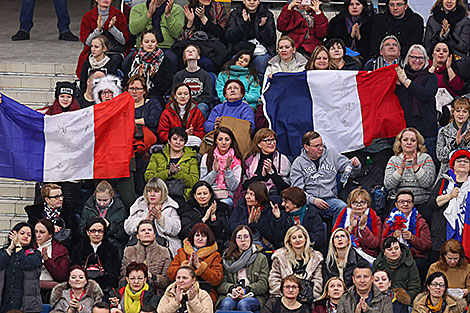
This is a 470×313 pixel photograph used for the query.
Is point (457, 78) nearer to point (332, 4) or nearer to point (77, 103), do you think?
point (332, 4)

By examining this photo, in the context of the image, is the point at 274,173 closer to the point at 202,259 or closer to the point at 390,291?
the point at 202,259

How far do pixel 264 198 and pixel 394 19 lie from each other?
3.69 metres

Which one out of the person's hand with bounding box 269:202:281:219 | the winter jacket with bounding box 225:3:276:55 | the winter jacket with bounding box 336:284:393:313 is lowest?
the winter jacket with bounding box 336:284:393:313

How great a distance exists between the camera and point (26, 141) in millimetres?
12438

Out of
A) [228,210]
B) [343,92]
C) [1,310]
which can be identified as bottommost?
[1,310]

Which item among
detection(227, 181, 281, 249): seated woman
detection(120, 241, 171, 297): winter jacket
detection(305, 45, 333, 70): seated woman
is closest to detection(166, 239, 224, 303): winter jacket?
detection(120, 241, 171, 297): winter jacket

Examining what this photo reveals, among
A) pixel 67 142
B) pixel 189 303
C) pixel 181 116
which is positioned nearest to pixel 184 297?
pixel 189 303

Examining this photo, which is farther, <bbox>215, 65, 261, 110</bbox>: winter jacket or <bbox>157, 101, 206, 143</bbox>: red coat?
<bbox>215, 65, 261, 110</bbox>: winter jacket

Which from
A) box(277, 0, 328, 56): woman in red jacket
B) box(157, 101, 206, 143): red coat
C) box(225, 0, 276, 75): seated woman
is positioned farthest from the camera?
box(225, 0, 276, 75): seated woman

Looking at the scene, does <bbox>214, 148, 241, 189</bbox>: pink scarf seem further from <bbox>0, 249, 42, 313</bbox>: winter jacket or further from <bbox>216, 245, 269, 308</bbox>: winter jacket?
<bbox>0, 249, 42, 313</bbox>: winter jacket

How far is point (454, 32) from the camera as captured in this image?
45.8 ft

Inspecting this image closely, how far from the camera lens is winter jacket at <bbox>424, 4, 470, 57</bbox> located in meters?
13.9

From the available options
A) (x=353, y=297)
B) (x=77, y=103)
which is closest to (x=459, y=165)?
(x=353, y=297)

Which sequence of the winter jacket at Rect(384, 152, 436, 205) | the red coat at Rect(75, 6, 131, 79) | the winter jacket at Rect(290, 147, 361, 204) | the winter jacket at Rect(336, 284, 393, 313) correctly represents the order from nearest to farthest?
the winter jacket at Rect(336, 284, 393, 313) < the winter jacket at Rect(384, 152, 436, 205) < the winter jacket at Rect(290, 147, 361, 204) < the red coat at Rect(75, 6, 131, 79)
